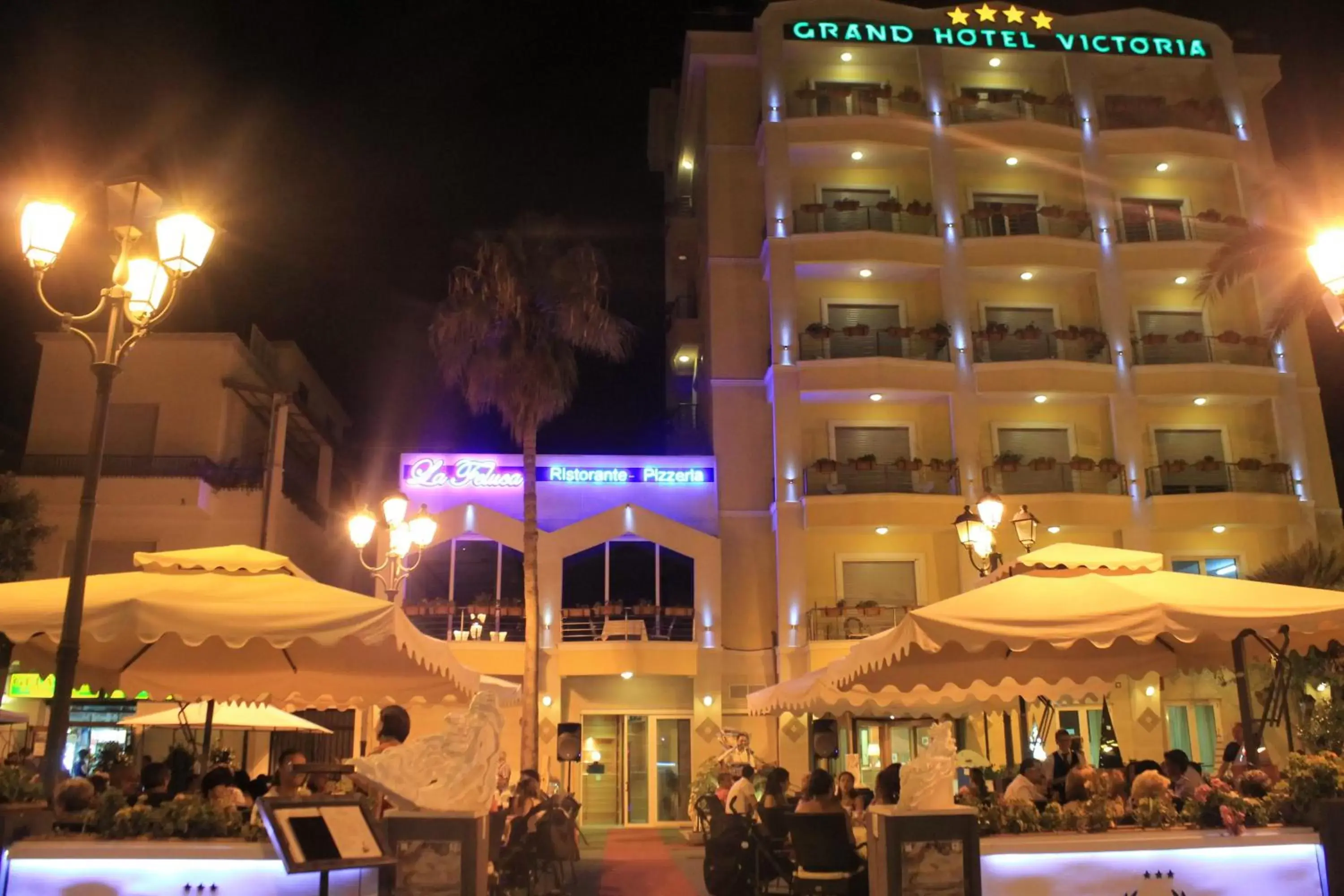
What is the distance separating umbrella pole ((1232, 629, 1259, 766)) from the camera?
8250 mm

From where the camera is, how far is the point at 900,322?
2745cm

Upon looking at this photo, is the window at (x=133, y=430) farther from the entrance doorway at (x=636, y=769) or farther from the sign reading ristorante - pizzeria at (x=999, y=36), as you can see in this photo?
the sign reading ristorante - pizzeria at (x=999, y=36)

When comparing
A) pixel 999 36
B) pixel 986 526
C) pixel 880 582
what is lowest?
pixel 986 526

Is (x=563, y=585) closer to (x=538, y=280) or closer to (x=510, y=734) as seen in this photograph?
(x=510, y=734)

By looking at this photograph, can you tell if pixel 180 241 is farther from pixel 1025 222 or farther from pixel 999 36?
pixel 999 36

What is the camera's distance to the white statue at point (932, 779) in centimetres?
675

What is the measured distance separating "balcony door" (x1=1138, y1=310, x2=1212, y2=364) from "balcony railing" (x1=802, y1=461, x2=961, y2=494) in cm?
653

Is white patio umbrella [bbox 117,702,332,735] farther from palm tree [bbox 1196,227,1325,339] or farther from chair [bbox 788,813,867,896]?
palm tree [bbox 1196,227,1325,339]

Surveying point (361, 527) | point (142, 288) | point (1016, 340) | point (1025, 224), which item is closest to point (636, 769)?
point (361, 527)

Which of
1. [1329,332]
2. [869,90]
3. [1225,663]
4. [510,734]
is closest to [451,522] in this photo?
[510,734]

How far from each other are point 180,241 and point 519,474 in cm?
1774

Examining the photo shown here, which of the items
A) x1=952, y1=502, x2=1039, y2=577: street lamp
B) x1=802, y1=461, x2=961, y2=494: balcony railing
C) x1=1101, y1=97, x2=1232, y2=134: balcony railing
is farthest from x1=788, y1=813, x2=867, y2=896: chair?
x1=1101, y1=97, x2=1232, y2=134: balcony railing

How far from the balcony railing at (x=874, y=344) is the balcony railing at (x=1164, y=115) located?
8268 mm

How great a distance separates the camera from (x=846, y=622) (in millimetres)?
23906
